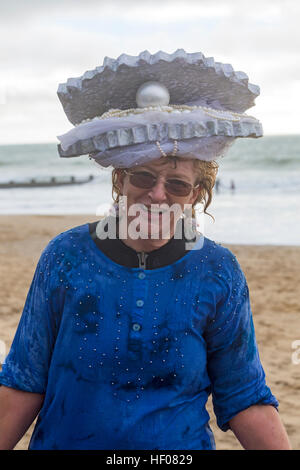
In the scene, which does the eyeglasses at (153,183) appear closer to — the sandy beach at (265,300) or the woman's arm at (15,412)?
the woman's arm at (15,412)

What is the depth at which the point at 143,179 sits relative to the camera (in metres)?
1.83

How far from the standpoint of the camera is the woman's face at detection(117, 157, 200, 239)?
1802 mm

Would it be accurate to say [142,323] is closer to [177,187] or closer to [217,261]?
[217,261]

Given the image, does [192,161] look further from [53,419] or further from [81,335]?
[53,419]

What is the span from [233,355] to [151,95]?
2.73ft

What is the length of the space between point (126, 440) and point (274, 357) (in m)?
5.57

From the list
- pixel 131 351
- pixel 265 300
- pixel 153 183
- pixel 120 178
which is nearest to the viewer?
pixel 131 351

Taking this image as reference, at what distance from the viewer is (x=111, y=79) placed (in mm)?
1821

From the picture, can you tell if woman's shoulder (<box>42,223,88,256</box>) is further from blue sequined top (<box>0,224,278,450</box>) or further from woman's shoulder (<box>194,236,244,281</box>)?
woman's shoulder (<box>194,236,244,281</box>)

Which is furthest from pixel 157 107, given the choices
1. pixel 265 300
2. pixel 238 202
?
pixel 238 202

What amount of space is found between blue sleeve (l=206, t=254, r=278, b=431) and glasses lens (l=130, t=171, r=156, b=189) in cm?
36

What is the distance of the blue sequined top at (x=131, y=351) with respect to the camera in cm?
172

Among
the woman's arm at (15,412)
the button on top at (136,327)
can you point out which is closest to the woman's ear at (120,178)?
the button on top at (136,327)

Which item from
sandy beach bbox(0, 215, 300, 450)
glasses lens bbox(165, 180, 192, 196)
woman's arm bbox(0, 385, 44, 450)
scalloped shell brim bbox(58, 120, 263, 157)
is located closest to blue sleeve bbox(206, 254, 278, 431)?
glasses lens bbox(165, 180, 192, 196)
